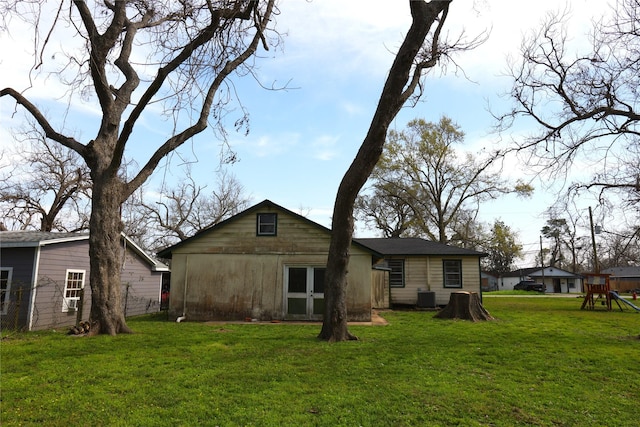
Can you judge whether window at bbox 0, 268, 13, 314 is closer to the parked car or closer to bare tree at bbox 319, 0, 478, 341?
bare tree at bbox 319, 0, 478, 341

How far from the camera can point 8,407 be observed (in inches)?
191

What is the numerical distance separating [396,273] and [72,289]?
1464 centimetres

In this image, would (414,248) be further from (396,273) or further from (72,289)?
(72,289)

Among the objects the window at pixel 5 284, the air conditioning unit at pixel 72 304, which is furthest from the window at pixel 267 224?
the window at pixel 5 284

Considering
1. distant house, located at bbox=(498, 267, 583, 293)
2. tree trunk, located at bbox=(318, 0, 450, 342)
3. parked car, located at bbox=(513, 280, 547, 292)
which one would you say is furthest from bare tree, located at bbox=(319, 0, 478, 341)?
distant house, located at bbox=(498, 267, 583, 293)

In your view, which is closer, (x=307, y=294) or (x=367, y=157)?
(x=367, y=157)

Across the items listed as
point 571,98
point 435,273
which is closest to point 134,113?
point 571,98

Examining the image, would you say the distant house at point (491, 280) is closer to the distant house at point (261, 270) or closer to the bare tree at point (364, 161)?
the distant house at point (261, 270)

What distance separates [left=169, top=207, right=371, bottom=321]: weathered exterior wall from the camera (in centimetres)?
1454

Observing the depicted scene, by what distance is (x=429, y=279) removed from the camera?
68.5 feet

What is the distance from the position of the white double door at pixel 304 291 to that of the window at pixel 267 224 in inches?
59.1

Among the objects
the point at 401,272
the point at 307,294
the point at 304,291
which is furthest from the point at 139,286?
the point at 401,272

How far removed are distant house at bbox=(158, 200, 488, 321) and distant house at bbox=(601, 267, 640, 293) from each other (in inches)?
2081

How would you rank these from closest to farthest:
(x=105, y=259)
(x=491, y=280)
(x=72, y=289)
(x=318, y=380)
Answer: (x=318, y=380)
(x=105, y=259)
(x=72, y=289)
(x=491, y=280)
